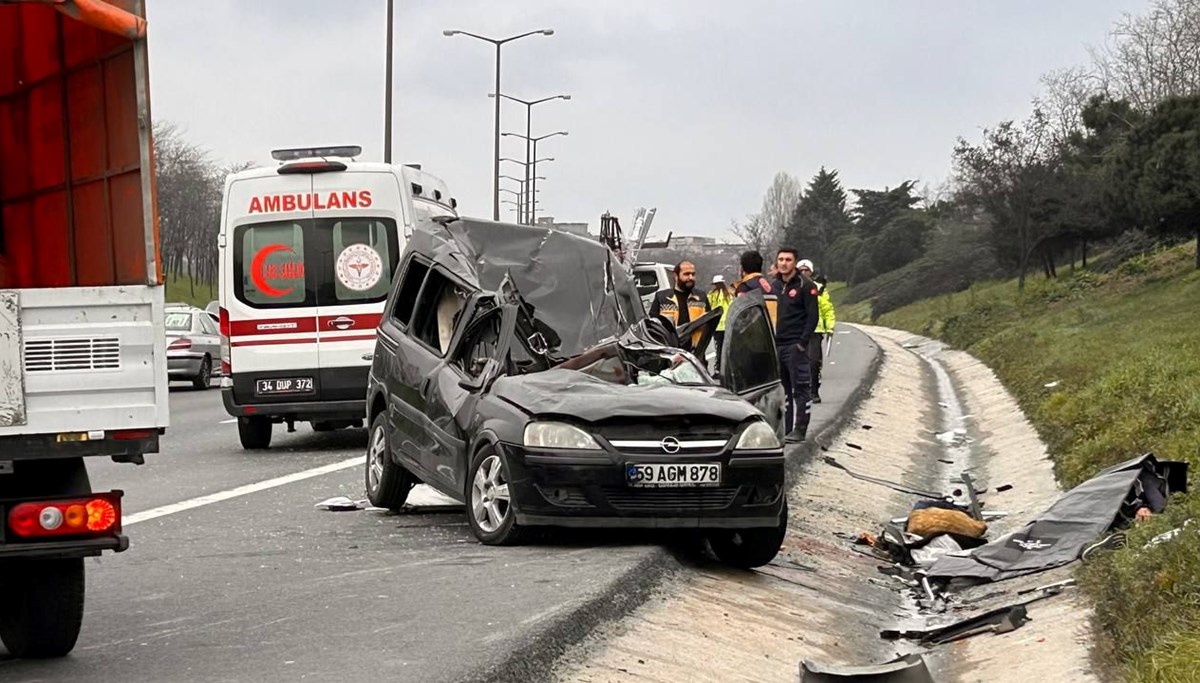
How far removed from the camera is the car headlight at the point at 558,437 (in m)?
9.74

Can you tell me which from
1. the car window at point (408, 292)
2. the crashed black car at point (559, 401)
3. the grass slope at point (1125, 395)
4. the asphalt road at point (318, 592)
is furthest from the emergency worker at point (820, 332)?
the crashed black car at point (559, 401)

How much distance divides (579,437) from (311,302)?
26.0ft

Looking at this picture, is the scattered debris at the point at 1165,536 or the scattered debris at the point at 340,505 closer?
the scattered debris at the point at 1165,536

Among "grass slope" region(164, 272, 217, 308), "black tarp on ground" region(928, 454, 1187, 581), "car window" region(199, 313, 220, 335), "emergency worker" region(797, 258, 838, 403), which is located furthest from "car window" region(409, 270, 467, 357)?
"grass slope" region(164, 272, 217, 308)

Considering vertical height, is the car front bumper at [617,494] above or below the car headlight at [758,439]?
below

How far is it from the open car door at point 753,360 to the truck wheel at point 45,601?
5.05m

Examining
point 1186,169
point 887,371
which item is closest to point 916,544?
point 887,371

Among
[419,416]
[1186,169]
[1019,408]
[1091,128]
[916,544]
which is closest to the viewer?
[419,416]

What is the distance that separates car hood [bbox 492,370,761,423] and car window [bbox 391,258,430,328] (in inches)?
80.1

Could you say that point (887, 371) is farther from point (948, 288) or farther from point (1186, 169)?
point (948, 288)

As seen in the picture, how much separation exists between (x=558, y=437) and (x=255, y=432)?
8.98m

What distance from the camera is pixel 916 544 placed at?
13570 millimetres

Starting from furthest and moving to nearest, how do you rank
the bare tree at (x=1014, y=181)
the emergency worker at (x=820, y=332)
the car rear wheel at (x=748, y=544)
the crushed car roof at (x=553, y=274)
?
the bare tree at (x=1014, y=181)
the emergency worker at (x=820, y=332)
the crushed car roof at (x=553, y=274)
the car rear wheel at (x=748, y=544)

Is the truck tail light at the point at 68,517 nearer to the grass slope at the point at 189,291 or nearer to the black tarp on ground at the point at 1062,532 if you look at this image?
the black tarp on ground at the point at 1062,532
